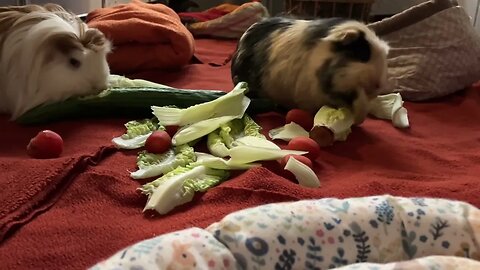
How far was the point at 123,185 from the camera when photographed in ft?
3.57

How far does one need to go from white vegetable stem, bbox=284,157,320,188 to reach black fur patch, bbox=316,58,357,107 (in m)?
0.44

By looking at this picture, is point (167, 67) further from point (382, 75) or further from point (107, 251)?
point (107, 251)

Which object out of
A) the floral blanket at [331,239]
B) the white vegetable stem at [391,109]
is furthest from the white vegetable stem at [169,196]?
the white vegetable stem at [391,109]

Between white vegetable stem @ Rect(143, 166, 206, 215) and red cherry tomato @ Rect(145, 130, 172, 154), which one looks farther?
red cherry tomato @ Rect(145, 130, 172, 154)

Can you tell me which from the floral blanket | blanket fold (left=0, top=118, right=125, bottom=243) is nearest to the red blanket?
blanket fold (left=0, top=118, right=125, bottom=243)

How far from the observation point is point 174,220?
0.96 m

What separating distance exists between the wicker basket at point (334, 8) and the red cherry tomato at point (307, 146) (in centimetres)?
159

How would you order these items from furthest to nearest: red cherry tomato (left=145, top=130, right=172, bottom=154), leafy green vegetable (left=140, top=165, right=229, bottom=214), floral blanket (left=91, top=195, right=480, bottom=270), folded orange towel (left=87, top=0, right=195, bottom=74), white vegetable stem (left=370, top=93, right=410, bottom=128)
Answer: folded orange towel (left=87, top=0, right=195, bottom=74) < white vegetable stem (left=370, top=93, right=410, bottom=128) < red cherry tomato (left=145, top=130, right=172, bottom=154) < leafy green vegetable (left=140, top=165, right=229, bottom=214) < floral blanket (left=91, top=195, right=480, bottom=270)

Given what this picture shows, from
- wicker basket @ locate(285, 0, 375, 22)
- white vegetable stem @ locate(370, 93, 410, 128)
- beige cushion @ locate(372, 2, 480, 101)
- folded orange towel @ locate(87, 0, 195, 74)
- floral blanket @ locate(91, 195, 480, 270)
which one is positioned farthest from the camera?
wicker basket @ locate(285, 0, 375, 22)

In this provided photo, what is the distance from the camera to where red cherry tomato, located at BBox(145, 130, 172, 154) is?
1.25 m

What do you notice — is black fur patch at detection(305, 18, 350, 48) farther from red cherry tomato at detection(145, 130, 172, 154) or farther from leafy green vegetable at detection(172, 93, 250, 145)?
red cherry tomato at detection(145, 130, 172, 154)

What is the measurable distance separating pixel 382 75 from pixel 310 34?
0.76ft

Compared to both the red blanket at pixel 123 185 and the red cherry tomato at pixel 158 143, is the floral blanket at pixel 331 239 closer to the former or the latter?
the red blanket at pixel 123 185

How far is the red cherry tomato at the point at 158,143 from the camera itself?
4.12 ft
